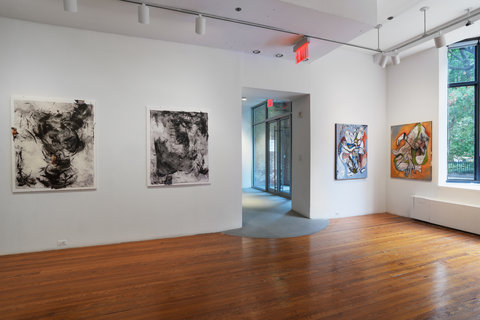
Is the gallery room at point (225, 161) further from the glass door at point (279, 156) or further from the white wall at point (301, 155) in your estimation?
the glass door at point (279, 156)

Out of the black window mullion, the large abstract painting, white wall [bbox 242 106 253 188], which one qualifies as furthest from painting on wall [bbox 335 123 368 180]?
white wall [bbox 242 106 253 188]

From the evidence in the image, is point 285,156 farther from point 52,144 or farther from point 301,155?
point 52,144

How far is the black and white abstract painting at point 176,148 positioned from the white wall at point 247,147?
598cm

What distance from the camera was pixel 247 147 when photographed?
410 inches


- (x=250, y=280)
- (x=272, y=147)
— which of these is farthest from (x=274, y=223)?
(x=272, y=147)

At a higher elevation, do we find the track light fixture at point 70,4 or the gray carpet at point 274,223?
the track light fixture at point 70,4

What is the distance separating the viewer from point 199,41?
13.8 feet

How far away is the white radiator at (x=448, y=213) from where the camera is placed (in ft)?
14.2

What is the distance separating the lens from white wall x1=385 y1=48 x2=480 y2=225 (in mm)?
4855

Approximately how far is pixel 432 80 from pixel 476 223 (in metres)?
2.89

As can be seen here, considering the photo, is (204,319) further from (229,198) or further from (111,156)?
(111,156)

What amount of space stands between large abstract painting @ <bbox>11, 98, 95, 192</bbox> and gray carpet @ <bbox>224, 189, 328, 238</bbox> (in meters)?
2.65

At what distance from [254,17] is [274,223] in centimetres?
374

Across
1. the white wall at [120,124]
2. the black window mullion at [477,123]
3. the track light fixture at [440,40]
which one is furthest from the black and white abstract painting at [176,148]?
the black window mullion at [477,123]
